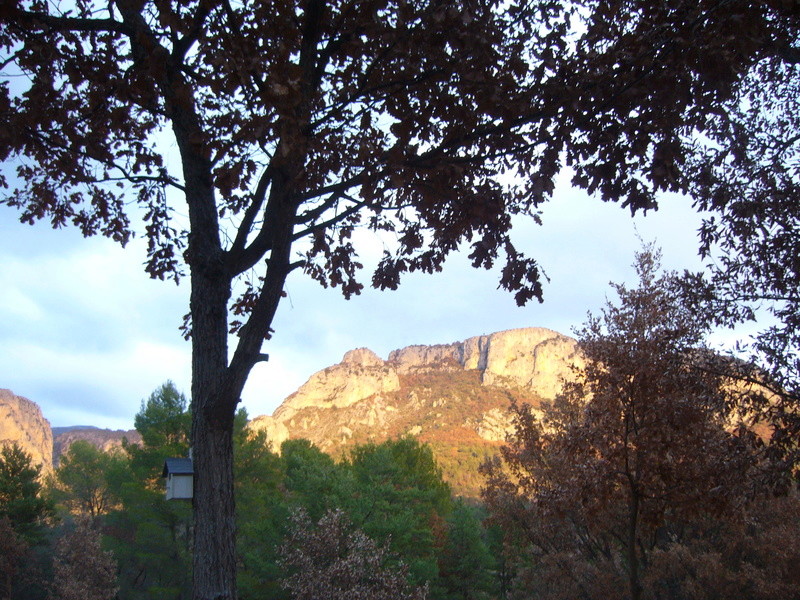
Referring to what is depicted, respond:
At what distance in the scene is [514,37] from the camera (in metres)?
4.18

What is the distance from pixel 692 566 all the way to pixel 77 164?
36.5ft

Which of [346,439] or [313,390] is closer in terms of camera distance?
[346,439]

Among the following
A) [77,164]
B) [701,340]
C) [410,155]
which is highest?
[77,164]

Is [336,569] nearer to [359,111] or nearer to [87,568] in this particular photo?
[359,111]

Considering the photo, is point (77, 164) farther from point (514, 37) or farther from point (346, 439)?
point (346, 439)

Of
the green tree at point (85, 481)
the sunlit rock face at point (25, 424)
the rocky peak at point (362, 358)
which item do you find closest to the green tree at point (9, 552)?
the green tree at point (85, 481)

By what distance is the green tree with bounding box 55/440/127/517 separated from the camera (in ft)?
138

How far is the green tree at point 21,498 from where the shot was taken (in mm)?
28828

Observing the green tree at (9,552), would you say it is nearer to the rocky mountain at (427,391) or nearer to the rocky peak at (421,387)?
the rocky mountain at (427,391)

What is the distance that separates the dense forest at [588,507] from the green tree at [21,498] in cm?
42

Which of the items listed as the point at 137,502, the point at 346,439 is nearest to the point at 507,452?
the point at 137,502

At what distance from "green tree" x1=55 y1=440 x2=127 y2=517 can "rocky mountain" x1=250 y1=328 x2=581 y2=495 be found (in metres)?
38.8

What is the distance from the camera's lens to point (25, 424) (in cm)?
11338

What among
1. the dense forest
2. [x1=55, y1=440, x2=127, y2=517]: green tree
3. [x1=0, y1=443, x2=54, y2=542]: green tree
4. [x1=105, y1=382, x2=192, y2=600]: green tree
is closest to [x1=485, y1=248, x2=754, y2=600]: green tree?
the dense forest
